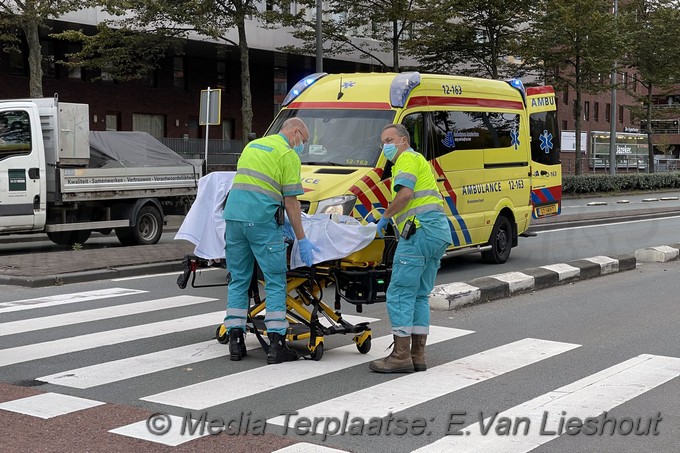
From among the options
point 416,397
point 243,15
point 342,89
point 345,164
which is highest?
point 243,15

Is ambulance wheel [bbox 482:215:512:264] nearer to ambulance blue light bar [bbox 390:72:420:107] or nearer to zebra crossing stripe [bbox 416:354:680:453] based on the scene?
ambulance blue light bar [bbox 390:72:420:107]

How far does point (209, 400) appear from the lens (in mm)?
6457

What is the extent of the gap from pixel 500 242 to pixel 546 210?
2008 millimetres

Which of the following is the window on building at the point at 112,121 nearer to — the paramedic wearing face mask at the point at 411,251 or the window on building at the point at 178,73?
the window on building at the point at 178,73

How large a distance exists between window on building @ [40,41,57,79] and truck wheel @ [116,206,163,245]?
2028cm

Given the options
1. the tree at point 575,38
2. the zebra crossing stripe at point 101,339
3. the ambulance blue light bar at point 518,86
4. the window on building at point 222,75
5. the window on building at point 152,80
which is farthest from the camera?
the window on building at point 222,75

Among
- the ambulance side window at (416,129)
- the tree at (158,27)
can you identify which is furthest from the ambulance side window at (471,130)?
the tree at (158,27)

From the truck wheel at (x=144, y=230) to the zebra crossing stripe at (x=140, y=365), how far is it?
353 inches

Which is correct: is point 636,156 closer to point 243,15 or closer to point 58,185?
point 243,15

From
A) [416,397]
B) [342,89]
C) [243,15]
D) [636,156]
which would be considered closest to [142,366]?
[416,397]

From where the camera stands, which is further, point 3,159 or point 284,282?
point 3,159

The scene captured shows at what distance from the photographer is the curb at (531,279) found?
1064 centimetres

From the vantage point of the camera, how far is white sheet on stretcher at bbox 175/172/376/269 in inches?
303

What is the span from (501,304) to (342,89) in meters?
3.83
